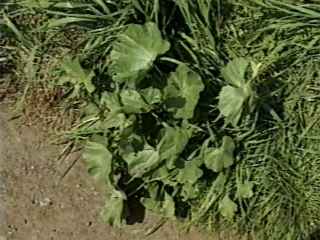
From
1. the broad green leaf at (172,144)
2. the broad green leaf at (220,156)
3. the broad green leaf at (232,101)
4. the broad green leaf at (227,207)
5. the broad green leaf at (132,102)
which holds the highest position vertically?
the broad green leaf at (232,101)

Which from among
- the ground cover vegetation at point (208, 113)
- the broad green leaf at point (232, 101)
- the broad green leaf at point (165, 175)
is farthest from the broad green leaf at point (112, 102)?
the broad green leaf at point (232, 101)

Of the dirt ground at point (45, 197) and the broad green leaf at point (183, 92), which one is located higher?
the broad green leaf at point (183, 92)

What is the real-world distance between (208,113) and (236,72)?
9.4 inches

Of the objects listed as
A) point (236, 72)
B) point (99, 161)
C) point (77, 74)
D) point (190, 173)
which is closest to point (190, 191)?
point (190, 173)

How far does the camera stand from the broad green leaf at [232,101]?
11.0ft

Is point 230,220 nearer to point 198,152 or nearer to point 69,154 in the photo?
point 198,152

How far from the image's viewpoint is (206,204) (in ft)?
11.8

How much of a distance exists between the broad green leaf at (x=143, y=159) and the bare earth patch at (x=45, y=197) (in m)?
0.26

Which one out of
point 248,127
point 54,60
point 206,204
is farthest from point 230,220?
point 54,60

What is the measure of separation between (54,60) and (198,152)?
71cm

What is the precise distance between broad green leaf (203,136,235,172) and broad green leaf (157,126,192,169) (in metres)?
0.09

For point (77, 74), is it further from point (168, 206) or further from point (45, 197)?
point (168, 206)

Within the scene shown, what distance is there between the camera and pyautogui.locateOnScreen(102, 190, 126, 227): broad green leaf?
3.60 meters

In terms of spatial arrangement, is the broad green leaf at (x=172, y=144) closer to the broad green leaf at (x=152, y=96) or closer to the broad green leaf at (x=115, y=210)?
the broad green leaf at (x=152, y=96)
